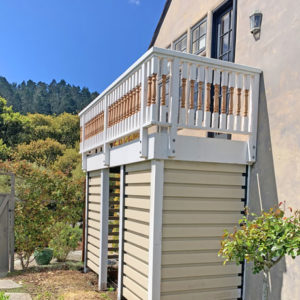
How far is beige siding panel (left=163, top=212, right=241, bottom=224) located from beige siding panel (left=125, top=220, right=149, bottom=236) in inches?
14.9

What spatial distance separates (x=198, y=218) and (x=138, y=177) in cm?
95

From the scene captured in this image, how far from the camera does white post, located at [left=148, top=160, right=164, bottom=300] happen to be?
3463 millimetres

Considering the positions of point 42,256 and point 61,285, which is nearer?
point 61,285

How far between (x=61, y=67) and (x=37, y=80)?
10370 millimetres

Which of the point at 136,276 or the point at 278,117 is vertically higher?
the point at 278,117

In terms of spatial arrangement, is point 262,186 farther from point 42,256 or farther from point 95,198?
point 42,256

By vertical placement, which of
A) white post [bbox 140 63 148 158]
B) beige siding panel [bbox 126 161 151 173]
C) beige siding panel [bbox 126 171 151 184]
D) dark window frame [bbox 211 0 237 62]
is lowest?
beige siding panel [bbox 126 171 151 184]

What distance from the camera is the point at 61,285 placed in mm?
5621

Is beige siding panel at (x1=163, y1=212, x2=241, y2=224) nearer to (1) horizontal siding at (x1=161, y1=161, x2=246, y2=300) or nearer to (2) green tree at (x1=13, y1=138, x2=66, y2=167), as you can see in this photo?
(1) horizontal siding at (x1=161, y1=161, x2=246, y2=300)

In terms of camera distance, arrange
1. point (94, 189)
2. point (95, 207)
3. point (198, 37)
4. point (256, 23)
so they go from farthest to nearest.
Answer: point (94, 189), point (95, 207), point (198, 37), point (256, 23)

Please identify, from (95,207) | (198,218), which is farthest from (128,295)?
(95,207)

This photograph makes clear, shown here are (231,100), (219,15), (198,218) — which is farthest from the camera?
(219,15)

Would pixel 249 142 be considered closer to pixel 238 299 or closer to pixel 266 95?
pixel 266 95

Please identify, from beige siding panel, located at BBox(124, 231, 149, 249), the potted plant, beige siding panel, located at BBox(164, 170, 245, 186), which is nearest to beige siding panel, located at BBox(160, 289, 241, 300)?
beige siding panel, located at BBox(124, 231, 149, 249)
